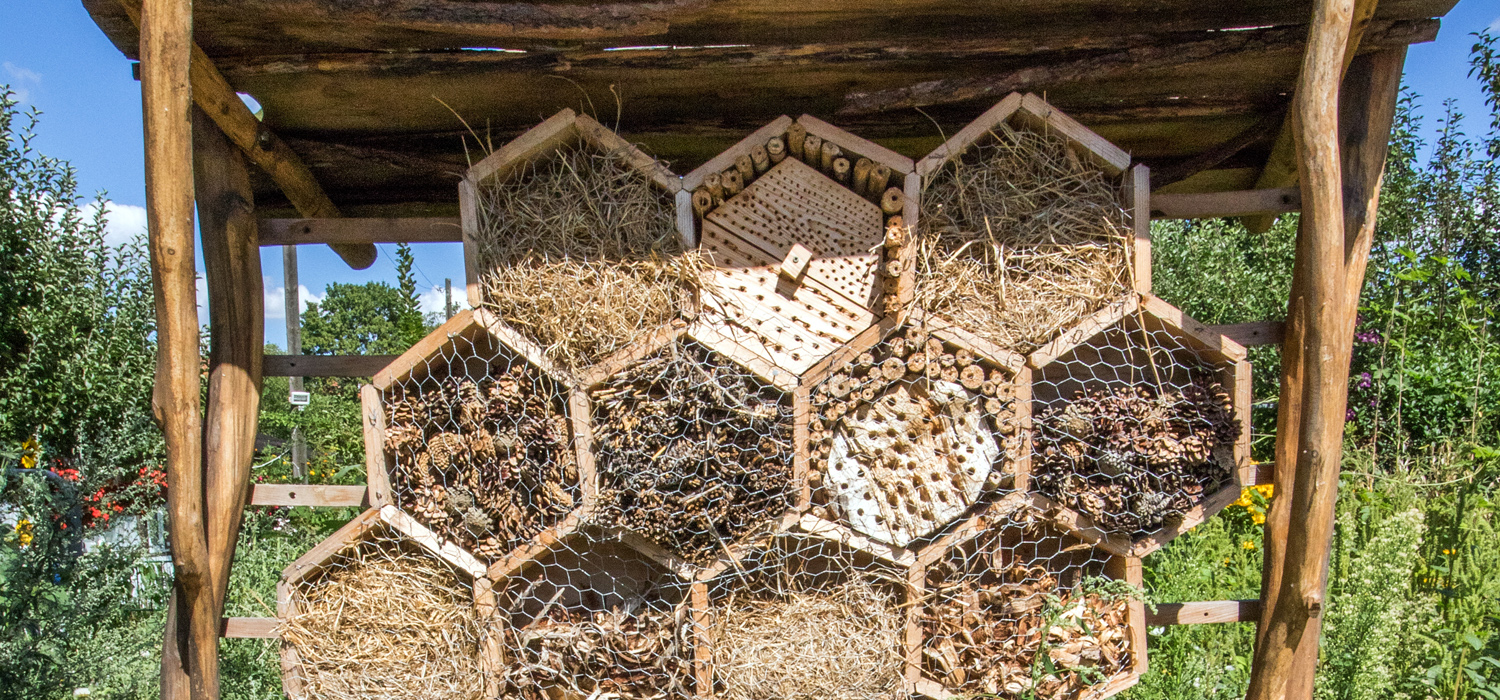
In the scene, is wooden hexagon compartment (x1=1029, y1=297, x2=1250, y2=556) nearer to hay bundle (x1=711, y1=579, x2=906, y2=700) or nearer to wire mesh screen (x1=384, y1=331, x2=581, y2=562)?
hay bundle (x1=711, y1=579, x2=906, y2=700)

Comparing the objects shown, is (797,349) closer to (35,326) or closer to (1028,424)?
(1028,424)

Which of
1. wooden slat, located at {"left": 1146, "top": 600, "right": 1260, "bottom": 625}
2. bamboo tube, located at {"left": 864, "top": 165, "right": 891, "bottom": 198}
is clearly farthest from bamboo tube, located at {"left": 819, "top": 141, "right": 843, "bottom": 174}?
wooden slat, located at {"left": 1146, "top": 600, "right": 1260, "bottom": 625}

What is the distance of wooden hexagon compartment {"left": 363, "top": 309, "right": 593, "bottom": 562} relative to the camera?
83.7 inches

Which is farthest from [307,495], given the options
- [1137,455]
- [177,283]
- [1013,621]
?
[1137,455]

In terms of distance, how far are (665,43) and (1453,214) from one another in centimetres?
755

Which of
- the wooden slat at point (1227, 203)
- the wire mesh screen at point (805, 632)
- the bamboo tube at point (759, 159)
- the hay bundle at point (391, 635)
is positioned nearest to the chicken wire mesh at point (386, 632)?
the hay bundle at point (391, 635)

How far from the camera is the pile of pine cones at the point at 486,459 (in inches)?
83.9

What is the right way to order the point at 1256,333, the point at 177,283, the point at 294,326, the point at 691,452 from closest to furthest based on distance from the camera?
the point at 177,283, the point at 691,452, the point at 1256,333, the point at 294,326

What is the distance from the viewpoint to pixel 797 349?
215 cm

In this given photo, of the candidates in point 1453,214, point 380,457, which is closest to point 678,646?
point 380,457

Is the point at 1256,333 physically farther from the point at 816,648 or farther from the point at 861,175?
the point at 816,648

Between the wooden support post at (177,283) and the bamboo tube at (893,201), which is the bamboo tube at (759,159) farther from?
the wooden support post at (177,283)

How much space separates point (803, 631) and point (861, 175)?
1.19 meters

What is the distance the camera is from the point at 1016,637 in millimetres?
2180
